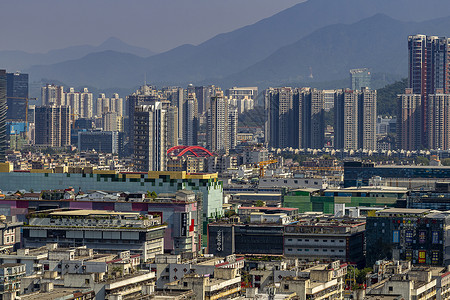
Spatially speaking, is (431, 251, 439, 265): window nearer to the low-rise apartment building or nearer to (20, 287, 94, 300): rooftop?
the low-rise apartment building

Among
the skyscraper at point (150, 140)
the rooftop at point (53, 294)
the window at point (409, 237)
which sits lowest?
the rooftop at point (53, 294)

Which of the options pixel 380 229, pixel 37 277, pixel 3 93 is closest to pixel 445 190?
pixel 380 229

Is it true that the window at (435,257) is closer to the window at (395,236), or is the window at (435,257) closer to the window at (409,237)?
the window at (409,237)

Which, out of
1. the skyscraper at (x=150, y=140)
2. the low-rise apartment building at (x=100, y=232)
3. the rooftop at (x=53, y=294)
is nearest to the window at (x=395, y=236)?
the low-rise apartment building at (x=100, y=232)

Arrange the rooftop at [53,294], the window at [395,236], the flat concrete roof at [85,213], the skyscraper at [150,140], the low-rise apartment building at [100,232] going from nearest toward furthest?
the rooftop at [53,294]
the low-rise apartment building at [100,232]
the window at [395,236]
the flat concrete roof at [85,213]
the skyscraper at [150,140]

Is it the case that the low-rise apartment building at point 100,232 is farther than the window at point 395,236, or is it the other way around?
the window at point 395,236

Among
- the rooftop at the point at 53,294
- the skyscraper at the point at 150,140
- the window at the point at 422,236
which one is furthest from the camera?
the skyscraper at the point at 150,140

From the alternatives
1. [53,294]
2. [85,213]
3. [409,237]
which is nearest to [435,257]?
[409,237]

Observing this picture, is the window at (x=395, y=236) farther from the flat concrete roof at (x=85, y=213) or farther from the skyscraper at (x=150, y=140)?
the skyscraper at (x=150, y=140)

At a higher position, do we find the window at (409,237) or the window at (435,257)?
the window at (409,237)

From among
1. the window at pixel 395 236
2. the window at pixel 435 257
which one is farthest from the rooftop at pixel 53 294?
the window at pixel 395 236

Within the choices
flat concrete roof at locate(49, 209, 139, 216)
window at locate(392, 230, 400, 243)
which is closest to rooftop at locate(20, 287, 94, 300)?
flat concrete roof at locate(49, 209, 139, 216)
